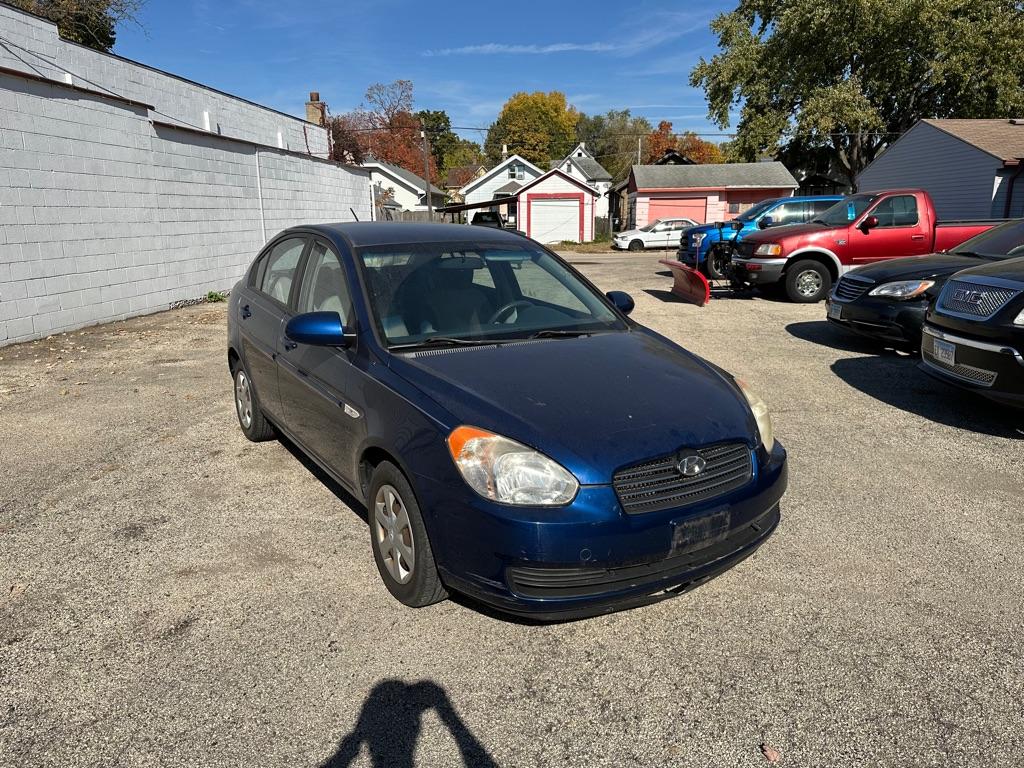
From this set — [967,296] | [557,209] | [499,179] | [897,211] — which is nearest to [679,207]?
[557,209]

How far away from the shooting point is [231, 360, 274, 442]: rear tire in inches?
193

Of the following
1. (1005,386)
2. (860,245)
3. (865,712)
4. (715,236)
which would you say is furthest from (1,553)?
(715,236)

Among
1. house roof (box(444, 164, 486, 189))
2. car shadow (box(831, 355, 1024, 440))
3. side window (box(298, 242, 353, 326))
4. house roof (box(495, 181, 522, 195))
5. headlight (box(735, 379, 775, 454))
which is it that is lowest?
car shadow (box(831, 355, 1024, 440))

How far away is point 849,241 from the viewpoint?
11.6 meters

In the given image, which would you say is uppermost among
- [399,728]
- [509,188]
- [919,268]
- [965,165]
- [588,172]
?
[588,172]

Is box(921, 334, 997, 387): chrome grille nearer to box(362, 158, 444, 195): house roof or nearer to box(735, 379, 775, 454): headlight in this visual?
A: box(735, 379, 775, 454): headlight

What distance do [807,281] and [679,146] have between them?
7986 centimetres

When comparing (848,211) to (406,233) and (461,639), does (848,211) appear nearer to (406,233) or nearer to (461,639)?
(406,233)

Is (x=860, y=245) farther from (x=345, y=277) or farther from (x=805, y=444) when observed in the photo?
(x=345, y=277)

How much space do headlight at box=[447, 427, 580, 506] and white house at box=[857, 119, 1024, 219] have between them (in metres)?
24.8

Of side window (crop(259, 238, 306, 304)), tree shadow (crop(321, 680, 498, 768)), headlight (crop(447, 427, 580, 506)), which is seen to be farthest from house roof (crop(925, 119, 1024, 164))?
tree shadow (crop(321, 680, 498, 768))

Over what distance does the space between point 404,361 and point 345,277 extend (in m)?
0.81

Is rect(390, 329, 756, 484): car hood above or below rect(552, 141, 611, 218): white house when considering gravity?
below

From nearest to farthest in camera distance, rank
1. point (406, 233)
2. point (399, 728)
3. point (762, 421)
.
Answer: point (399, 728) < point (762, 421) < point (406, 233)
